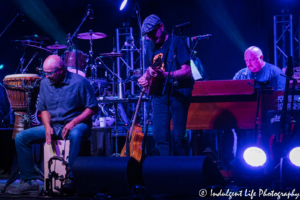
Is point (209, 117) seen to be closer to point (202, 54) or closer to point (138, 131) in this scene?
point (138, 131)

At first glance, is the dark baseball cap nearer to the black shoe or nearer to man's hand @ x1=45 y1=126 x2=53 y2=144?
man's hand @ x1=45 y1=126 x2=53 y2=144

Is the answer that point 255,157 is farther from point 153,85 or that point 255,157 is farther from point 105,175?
point 105,175

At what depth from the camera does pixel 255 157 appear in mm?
3480

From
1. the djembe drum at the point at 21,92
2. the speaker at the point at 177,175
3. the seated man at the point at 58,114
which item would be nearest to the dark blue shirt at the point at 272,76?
the speaker at the point at 177,175

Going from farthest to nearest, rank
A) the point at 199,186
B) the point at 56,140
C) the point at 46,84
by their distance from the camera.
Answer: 1. the point at 46,84
2. the point at 56,140
3. the point at 199,186

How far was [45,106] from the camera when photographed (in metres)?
4.31

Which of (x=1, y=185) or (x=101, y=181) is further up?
(x=101, y=181)

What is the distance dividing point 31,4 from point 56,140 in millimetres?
8208

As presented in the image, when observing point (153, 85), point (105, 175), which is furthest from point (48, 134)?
point (153, 85)

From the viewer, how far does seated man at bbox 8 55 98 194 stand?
12.9ft

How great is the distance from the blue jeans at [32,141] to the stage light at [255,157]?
183cm

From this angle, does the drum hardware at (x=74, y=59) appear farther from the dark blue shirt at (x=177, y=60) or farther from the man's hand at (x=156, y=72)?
the man's hand at (x=156, y=72)

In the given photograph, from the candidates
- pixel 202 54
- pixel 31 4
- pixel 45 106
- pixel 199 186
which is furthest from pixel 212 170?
pixel 31 4

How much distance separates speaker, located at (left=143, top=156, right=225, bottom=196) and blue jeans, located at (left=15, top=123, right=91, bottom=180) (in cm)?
107
